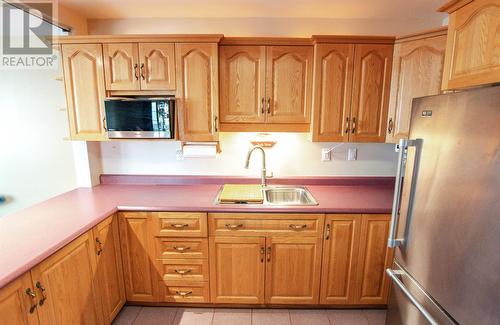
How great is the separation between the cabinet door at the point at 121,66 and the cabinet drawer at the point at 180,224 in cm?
100

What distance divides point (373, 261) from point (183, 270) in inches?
54.8

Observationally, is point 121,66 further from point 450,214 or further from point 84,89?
point 450,214

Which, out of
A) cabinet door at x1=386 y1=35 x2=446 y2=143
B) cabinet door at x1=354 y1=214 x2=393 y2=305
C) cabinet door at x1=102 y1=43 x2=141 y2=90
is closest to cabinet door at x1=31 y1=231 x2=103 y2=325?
cabinet door at x1=102 y1=43 x2=141 y2=90

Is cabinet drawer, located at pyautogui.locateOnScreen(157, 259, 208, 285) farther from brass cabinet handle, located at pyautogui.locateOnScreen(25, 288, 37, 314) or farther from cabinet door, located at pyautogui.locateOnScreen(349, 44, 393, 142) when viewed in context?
cabinet door, located at pyautogui.locateOnScreen(349, 44, 393, 142)

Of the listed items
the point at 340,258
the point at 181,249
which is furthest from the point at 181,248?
the point at 340,258

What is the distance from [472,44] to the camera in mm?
1142

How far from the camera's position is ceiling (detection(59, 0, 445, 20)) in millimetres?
1794

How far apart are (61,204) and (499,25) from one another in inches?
104

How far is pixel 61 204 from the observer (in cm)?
→ 178

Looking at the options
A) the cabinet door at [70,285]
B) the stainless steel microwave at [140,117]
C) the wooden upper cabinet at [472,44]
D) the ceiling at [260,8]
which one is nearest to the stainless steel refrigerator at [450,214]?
the wooden upper cabinet at [472,44]

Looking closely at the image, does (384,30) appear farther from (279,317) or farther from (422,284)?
(279,317)

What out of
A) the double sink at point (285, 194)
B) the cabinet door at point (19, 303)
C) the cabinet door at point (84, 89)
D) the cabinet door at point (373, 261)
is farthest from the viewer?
the double sink at point (285, 194)

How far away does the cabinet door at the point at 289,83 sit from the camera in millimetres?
1863

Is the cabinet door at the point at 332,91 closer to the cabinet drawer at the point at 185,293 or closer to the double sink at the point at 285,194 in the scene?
the double sink at the point at 285,194
